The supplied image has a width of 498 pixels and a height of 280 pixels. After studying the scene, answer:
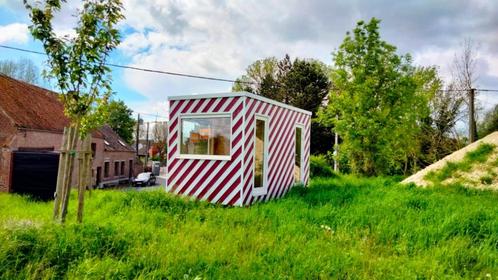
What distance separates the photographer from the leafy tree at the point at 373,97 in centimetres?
1292

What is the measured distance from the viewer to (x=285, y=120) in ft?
31.0

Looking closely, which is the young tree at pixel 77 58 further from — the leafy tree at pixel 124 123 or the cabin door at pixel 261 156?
the leafy tree at pixel 124 123

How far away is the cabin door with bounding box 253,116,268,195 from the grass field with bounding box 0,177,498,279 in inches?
38.5

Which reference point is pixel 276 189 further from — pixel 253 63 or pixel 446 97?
pixel 253 63

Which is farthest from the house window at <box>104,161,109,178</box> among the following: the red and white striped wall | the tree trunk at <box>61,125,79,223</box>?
the tree trunk at <box>61,125,79,223</box>

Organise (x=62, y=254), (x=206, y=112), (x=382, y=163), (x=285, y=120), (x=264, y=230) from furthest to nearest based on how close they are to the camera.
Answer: (x=382, y=163) < (x=285, y=120) < (x=206, y=112) < (x=264, y=230) < (x=62, y=254)

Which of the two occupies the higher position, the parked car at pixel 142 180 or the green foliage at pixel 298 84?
the green foliage at pixel 298 84

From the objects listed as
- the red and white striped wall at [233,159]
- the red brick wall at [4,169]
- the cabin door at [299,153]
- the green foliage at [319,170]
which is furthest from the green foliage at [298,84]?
the red and white striped wall at [233,159]

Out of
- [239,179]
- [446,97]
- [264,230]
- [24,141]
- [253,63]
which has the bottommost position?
[264,230]

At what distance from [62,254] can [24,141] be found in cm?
1884

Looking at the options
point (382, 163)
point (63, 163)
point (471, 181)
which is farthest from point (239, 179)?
point (382, 163)

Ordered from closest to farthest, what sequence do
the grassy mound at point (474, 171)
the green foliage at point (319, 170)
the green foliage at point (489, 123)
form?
the grassy mound at point (474, 171) → the green foliage at point (319, 170) → the green foliage at point (489, 123)

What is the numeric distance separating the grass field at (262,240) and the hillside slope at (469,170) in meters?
1.31

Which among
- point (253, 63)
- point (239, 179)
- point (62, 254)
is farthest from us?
point (253, 63)
